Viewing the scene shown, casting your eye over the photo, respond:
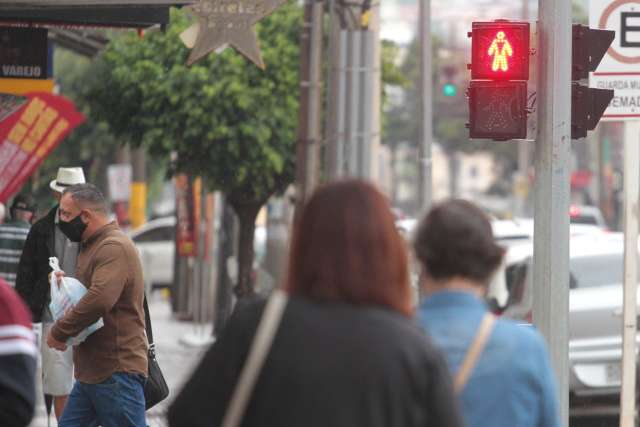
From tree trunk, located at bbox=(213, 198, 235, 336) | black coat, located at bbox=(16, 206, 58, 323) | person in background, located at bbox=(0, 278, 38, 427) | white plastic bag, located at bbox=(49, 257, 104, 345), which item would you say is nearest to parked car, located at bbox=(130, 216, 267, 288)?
tree trunk, located at bbox=(213, 198, 235, 336)

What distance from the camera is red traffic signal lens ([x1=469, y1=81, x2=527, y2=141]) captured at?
29.3ft

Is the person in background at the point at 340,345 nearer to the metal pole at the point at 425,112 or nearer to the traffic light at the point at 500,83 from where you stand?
the traffic light at the point at 500,83

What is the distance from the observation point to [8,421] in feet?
13.8

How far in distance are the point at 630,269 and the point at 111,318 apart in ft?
10.3

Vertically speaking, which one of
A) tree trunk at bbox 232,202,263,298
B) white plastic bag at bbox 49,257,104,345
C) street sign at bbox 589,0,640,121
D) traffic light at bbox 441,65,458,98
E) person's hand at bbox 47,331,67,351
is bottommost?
tree trunk at bbox 232,202,263,298

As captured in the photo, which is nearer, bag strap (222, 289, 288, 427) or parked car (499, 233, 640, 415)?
bag strap (222, 289, 288, 427)

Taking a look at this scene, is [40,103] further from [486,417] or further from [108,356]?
[486,417]

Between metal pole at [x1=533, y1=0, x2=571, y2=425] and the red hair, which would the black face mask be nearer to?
metal pole at [x1=533, y1=0, x2=571, y2=425]

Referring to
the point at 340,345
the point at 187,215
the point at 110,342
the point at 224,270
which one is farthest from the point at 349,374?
the point at 187,215

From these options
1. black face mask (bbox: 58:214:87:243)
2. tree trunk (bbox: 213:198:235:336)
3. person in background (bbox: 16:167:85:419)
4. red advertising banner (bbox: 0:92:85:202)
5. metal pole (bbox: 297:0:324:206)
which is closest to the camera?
black face mask (bbox: 58:214:87:243)

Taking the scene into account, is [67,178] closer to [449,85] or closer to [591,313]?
[591,313]

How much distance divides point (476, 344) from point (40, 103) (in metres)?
4.79

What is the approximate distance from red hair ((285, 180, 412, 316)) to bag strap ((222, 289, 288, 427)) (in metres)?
0.07

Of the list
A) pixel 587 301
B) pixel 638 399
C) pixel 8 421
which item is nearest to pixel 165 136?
pixel 587 301
